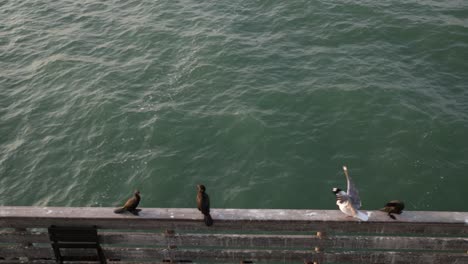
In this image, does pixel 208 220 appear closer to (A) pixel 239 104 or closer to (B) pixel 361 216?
(B) pixel 361 216

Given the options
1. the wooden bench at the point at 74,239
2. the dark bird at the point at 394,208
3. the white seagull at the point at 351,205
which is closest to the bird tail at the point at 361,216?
the white seagull at the point at 351,205

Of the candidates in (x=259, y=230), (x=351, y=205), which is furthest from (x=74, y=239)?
(x=351, y=205)

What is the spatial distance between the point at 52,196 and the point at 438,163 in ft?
34.6

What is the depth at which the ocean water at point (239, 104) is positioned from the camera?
11.7 metres

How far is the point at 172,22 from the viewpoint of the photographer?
1986cm

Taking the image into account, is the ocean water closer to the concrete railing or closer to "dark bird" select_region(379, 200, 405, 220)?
the concrete railing

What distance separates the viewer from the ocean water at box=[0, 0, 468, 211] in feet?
38.3

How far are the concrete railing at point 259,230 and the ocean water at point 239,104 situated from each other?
210 inches

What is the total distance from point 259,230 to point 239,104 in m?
9.51

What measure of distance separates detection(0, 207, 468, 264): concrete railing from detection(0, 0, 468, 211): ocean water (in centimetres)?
535

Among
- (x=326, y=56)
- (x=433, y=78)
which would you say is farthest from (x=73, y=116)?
(x=433, y=78)

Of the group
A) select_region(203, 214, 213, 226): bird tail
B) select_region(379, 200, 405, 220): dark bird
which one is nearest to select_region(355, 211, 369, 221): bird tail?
select_region(379, 200, 405, 220): dark bird

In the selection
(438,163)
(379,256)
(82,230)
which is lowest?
(438,163)

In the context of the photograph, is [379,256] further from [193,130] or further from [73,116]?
[73,116]
